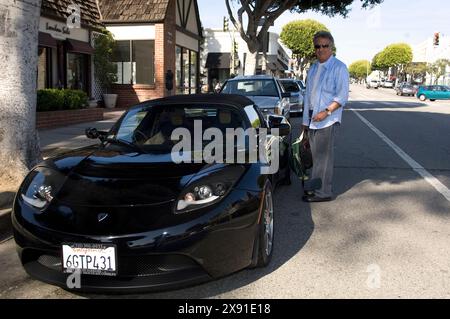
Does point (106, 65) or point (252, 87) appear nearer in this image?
point (252, 87)

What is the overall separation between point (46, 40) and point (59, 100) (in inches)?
128

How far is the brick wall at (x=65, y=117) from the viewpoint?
12.1 metres

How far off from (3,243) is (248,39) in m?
20.5

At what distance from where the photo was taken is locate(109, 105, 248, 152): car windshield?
14.7ft

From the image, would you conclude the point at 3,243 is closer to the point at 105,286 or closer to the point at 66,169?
the point at 66,169

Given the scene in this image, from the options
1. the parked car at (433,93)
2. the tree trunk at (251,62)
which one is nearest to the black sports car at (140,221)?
the tree trunk at (251,62)

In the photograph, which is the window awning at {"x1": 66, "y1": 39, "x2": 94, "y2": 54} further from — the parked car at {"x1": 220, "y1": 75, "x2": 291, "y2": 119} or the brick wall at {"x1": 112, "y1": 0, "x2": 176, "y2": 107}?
the parked car at {"x1": 220, "y1": 75, "x2": 291, "y2": 119}

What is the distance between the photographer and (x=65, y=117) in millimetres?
13000

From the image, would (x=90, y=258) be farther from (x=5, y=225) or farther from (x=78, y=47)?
(x=78, y=47)

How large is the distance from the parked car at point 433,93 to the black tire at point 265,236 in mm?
42510

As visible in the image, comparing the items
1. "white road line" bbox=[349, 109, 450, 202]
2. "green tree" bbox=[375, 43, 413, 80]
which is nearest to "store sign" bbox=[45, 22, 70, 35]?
"white road line" bbox=[349, 109, 450, 202]

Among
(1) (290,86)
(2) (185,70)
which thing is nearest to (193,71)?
(2) (185,70)

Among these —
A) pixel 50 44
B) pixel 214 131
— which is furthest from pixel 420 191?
pixel 50 44
